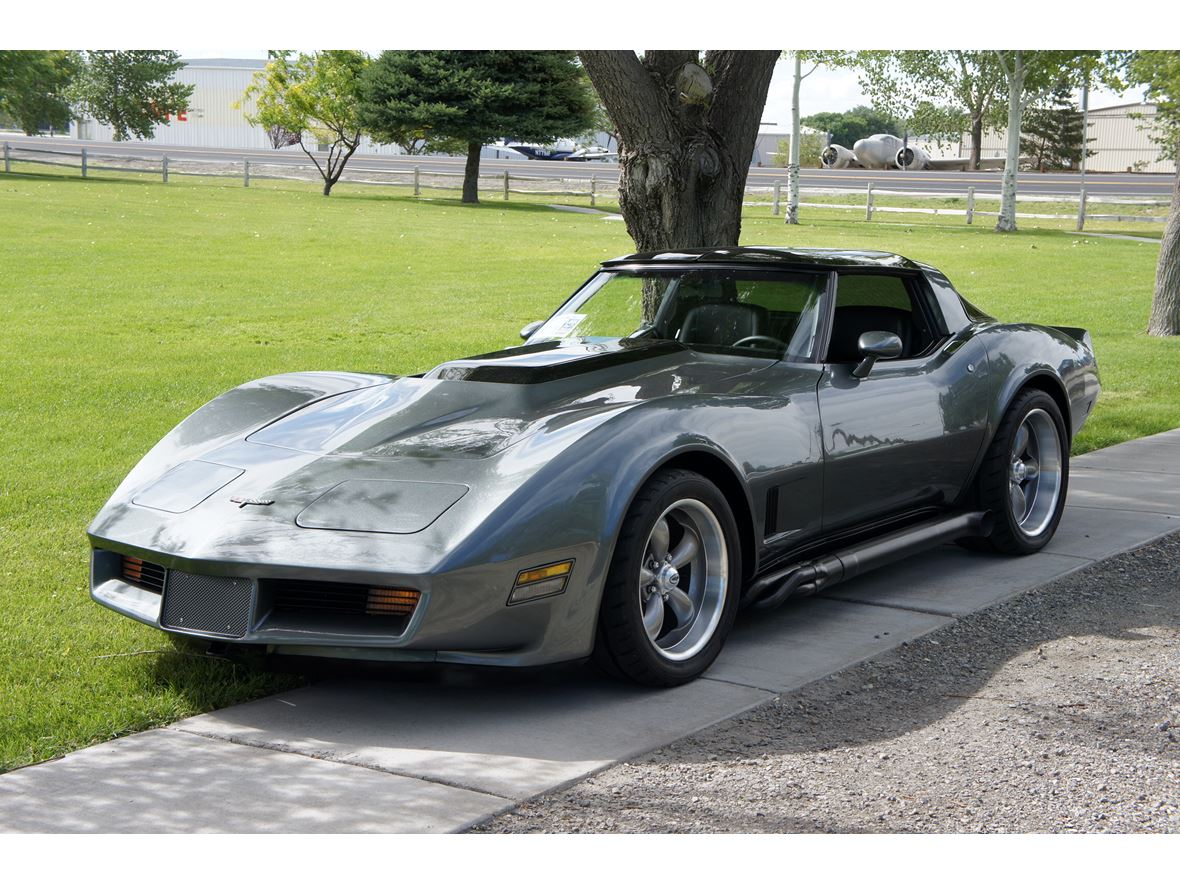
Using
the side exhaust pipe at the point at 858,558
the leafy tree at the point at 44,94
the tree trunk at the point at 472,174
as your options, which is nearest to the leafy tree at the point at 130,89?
the leafy tree at the point at 44,94

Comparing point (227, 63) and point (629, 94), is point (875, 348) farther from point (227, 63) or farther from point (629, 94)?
point (227, 63)

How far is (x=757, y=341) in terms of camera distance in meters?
5.54

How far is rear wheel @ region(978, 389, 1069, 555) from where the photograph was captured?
6.05 m

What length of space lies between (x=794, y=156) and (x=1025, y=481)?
26942mm

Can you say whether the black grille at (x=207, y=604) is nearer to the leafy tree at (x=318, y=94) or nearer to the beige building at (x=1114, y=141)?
the leafy tree at (x=318, y=94)

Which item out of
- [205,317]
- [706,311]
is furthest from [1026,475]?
[205,317]

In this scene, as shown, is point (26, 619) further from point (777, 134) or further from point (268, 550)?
point (777, 134)

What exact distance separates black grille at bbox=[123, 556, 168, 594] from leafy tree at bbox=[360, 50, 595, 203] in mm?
31166

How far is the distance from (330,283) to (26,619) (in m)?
12.7

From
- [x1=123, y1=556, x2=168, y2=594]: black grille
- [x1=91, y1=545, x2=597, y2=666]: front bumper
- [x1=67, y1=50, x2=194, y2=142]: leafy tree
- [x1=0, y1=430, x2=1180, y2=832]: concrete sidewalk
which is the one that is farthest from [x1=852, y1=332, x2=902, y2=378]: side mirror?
[x1=67, y1=50, x2=194, y2=142]: leafy tree

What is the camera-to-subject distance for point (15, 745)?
3.79 metres

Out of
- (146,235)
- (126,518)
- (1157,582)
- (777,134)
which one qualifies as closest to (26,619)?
(126,518)

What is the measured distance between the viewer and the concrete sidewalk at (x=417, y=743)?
3373mm

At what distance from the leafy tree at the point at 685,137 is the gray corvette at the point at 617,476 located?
2012 millimetres
